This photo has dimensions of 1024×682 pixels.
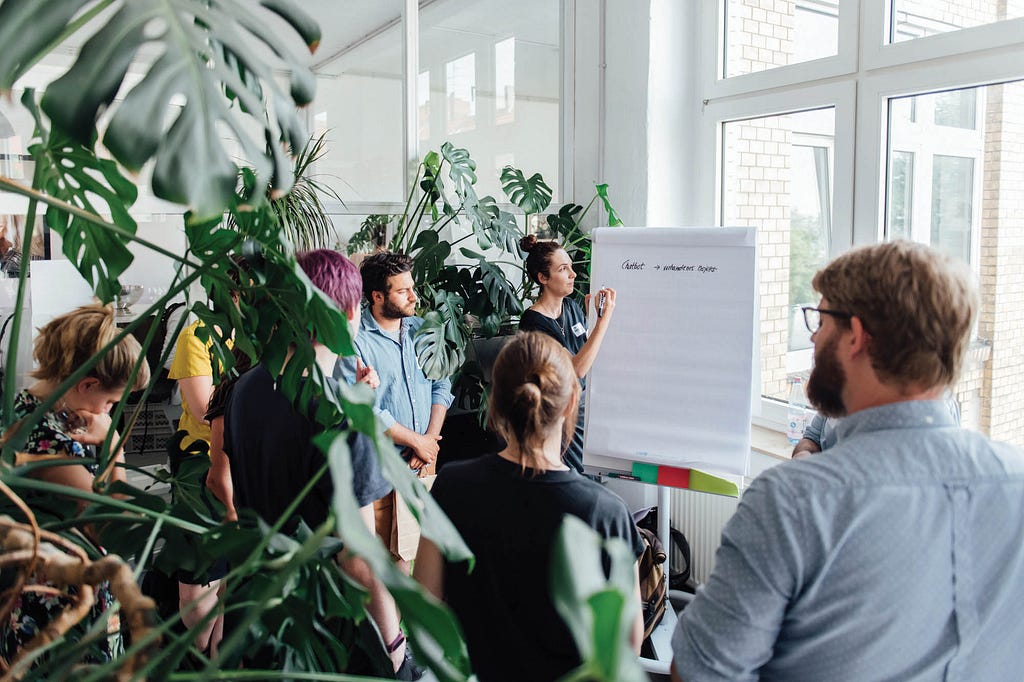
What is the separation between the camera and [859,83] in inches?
132

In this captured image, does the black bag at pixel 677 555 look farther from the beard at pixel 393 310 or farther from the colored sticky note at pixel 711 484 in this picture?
the beard at pixel 393 310

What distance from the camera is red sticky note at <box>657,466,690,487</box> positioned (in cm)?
318

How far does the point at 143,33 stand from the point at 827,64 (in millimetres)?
3336

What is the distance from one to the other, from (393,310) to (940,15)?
2362 millimetres

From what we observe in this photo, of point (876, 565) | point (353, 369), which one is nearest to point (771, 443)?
point (353, 369)

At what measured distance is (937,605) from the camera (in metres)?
Answer: 1.24

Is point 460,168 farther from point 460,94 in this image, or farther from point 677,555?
point 677,555

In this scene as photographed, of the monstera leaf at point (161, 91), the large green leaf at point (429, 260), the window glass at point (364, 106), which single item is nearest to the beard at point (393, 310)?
the large green leaf at point (429, 260)

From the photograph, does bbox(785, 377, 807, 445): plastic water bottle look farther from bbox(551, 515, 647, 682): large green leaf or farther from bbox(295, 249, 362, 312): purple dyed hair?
bbox(551, 515, 647, 682): large green leaf

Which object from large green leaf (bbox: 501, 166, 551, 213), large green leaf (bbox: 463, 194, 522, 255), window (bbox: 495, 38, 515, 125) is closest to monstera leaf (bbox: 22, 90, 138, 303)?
large green leaf (bbox: 463, 194, 522, 255)

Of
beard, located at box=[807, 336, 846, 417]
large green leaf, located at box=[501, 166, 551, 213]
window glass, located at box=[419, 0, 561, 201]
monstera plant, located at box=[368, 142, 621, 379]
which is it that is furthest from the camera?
window glass, located at box=[419, 0, 561, 201]

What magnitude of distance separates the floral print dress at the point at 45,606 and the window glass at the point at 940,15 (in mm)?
3128

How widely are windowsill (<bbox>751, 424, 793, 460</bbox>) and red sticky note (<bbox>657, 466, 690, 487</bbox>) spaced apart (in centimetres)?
67

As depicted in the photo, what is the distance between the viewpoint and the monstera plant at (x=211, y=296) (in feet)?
2.05
